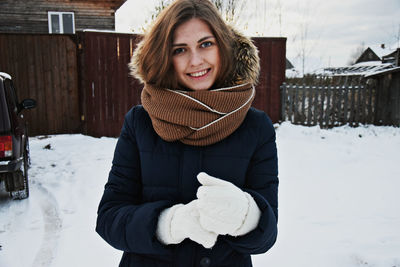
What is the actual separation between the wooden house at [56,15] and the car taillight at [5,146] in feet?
36.2

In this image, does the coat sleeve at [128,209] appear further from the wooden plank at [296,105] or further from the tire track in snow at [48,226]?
the wooden plank at [296,105]

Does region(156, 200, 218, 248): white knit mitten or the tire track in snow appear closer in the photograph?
region(156, 200, 218, 248): white knit mitten

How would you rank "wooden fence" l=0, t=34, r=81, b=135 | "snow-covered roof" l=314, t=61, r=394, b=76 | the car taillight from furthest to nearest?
1. "snow-covered roof" l=314, t=61, r=394, b=76
2. "wooden fence" l=0, t=34, r=81, b=135
3. the car taillight

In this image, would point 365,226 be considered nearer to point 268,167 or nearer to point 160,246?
point 268,167

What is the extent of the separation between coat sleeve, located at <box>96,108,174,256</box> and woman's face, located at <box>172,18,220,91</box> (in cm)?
30

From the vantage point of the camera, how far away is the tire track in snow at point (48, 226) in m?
3.05

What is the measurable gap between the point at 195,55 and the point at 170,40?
119 mm

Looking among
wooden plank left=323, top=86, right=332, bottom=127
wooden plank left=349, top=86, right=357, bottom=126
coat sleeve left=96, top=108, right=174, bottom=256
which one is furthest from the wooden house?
coat sleeve left=96, top=108, right=174, bottom=256

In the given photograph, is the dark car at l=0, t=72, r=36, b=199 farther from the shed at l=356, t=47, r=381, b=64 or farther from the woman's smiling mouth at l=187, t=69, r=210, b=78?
the shed at l=356, t=47, r=381, b=64

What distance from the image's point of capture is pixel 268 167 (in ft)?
4.41

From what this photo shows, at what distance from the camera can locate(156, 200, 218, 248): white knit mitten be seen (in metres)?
1.11

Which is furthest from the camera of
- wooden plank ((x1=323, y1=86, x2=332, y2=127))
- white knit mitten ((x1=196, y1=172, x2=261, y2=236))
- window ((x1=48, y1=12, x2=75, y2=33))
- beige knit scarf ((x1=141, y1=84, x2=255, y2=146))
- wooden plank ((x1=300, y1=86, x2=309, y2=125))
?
window ((x1=48, y1=12, x2=75, y2=33))

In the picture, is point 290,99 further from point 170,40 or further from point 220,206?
point 220,206

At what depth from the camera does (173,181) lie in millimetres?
1333
